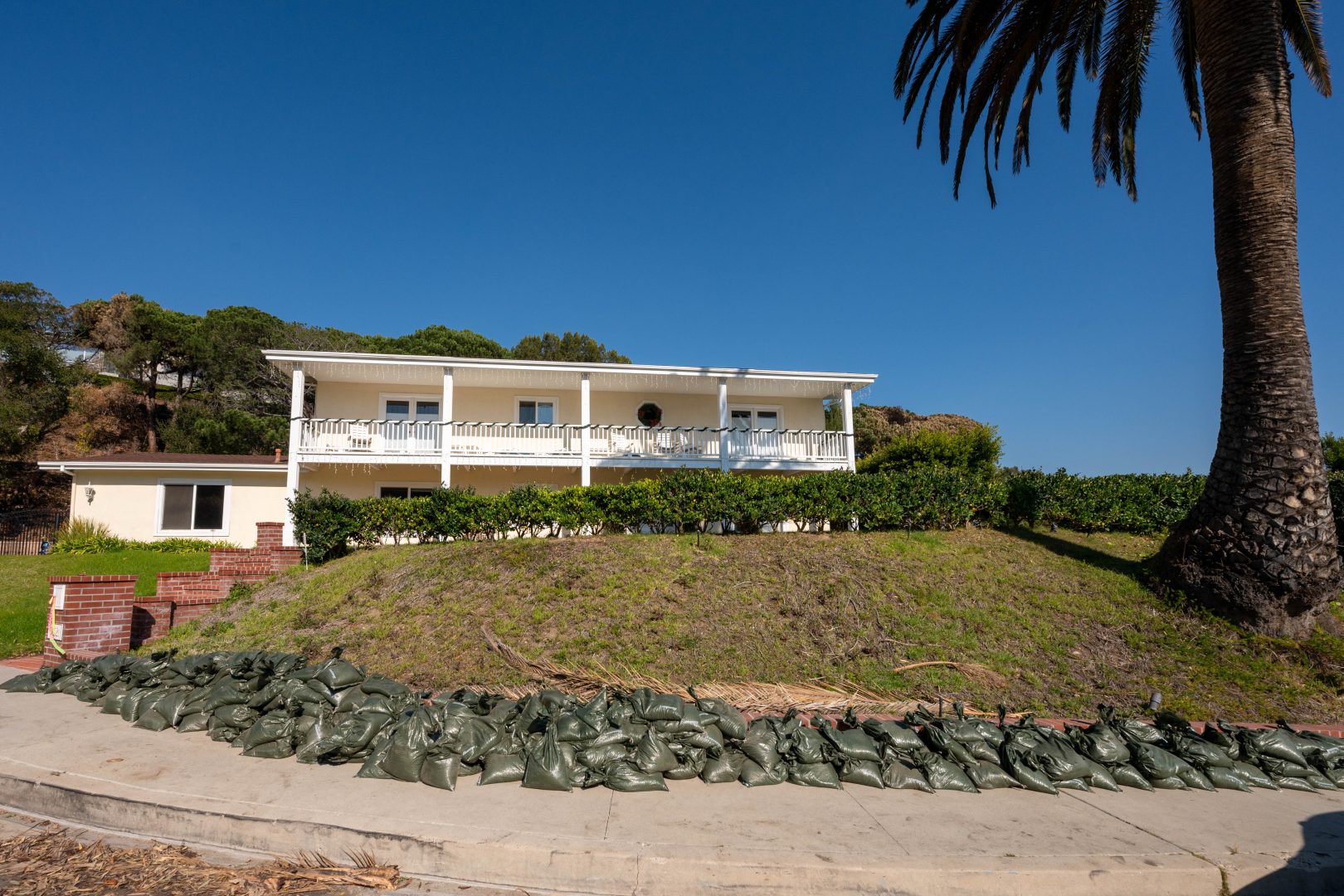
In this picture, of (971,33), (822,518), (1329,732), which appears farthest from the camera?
(822,518)

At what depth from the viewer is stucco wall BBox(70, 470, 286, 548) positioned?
18.2m

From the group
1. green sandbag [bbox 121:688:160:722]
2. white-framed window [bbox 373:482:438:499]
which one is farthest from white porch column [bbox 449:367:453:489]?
green sandbag [bbox 121:688:160:722]

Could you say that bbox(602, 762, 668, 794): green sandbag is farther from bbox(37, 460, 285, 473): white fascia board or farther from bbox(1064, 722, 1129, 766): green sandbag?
bbox(37, 460, 285, 473): white fascia board

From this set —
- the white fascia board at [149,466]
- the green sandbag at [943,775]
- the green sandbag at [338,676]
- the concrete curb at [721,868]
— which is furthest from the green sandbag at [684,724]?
the white fascia board at [149,466]

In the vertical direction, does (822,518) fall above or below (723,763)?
above

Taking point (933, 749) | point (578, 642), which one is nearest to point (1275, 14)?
point (933, 749)

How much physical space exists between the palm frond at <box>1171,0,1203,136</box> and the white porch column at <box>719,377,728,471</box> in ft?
38.7

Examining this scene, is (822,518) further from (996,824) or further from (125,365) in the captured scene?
(125,365)

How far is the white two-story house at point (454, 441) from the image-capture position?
18062mm

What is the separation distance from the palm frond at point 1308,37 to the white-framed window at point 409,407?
19.2 metres

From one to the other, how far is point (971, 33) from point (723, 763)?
10804 mm

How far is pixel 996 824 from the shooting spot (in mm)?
4023

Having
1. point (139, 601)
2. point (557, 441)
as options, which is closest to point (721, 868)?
point (139, 601)

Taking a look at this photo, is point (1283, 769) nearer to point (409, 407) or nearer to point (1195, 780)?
point (1195, 780)
